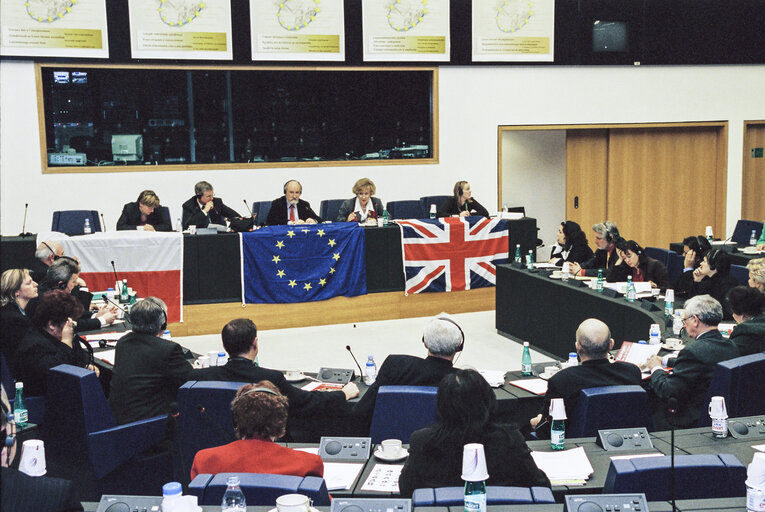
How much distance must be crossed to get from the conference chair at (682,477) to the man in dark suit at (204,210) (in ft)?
22.6

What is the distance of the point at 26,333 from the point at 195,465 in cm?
209

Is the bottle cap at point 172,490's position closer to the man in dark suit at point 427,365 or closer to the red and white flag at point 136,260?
the man in dark suit at point 427,365

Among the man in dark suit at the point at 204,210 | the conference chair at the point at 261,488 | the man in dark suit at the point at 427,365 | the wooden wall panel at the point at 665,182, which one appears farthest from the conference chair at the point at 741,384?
the wooden wall panel at the point at 665,182

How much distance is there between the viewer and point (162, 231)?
8758mm

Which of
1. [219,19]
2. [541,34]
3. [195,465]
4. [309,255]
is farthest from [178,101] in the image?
[195,465]

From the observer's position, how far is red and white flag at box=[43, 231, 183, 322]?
8031mm

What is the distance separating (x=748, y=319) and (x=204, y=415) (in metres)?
3.17

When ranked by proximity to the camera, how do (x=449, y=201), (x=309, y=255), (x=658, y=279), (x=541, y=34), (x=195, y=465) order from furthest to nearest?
(x=541, y=34) → (x=449, y=201) → (x=309, y=255) → (x=658, y=279) → (x=195, y=465)

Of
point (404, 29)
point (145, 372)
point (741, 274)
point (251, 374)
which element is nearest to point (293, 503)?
point (251, 374)

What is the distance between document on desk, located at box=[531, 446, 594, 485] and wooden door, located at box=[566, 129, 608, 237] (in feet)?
29.3

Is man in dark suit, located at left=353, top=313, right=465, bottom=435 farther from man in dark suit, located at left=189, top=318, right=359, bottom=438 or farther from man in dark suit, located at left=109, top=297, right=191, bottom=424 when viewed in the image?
man in dark suit, located at left=109, top=297, right=191, bottom=424

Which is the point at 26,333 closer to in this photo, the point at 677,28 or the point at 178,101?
the point at 178,101

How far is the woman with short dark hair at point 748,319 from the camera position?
182 inches

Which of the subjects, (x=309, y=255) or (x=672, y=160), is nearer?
(x=309, y=255)
